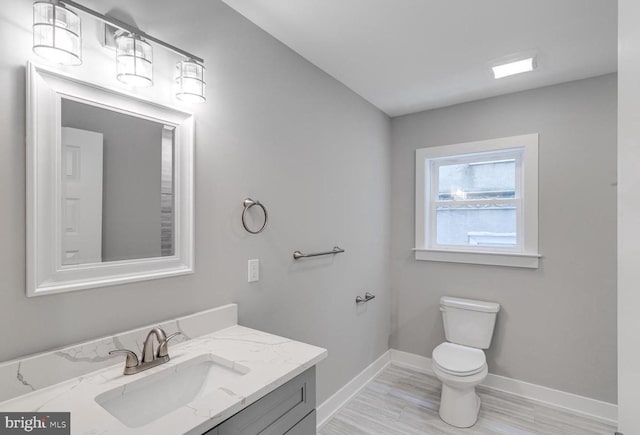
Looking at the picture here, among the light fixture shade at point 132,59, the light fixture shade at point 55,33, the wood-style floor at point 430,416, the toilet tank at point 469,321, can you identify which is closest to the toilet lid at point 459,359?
the toilet tank at point 469,321

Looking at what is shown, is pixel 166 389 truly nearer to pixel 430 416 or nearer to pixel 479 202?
pixel 430 416

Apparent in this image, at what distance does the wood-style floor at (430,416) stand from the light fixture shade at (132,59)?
2251mm

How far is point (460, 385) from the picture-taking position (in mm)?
2188

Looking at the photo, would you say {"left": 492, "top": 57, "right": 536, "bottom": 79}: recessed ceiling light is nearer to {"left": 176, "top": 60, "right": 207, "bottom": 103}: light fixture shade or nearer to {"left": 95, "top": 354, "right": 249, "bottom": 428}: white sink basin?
{"left": 176, "top": 60, "right": 207, "bottom": 103}: light fixture shade

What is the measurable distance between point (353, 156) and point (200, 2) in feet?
4.97

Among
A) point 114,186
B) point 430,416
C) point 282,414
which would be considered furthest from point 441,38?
point 430,416

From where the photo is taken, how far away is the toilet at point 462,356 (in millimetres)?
2217

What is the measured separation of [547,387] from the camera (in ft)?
8.29

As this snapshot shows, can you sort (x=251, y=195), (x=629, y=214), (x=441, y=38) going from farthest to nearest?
(x=441, y=38) < (x=251, y=195) < (x=629, y=214)

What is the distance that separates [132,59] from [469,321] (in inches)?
109

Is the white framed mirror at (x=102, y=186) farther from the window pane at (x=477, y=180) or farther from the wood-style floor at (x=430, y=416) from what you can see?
the window pane at (x=477, y=180)

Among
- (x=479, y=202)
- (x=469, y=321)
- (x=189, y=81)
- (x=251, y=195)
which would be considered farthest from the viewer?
(x=479, y=202)

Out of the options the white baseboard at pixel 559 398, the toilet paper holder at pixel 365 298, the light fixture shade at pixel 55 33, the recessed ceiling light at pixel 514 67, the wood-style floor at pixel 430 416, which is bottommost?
the wood-style floor at pixel 430 416

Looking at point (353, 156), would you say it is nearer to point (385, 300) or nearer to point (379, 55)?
point (379, 55)
